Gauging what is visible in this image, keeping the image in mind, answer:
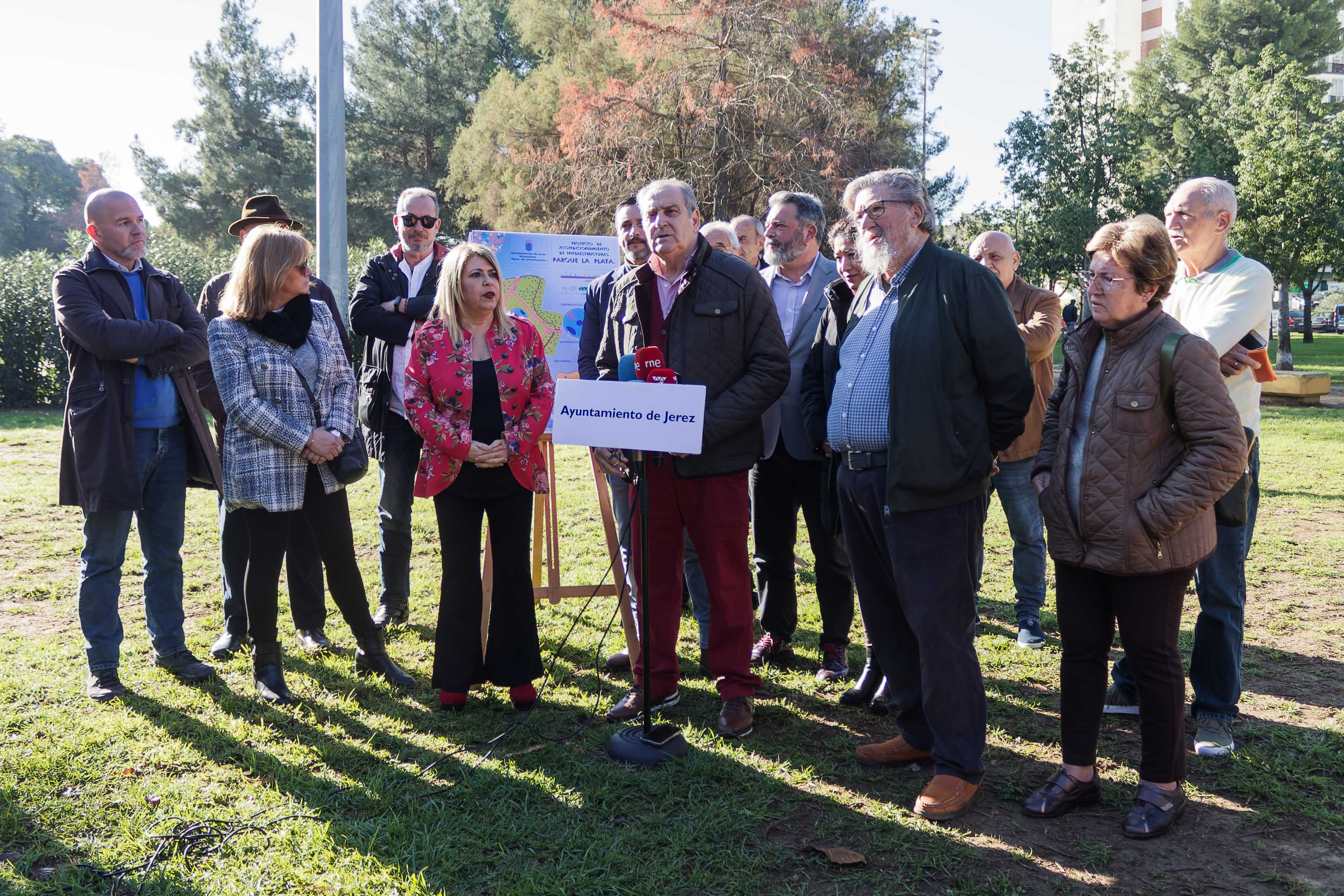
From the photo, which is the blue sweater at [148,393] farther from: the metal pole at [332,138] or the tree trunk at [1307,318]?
the tree trunk at [1307,318]

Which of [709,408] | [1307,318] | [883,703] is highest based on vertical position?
[1307,318]

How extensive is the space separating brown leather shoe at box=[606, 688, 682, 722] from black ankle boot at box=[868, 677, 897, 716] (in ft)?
3.09

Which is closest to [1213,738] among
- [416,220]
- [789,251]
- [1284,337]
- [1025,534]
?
[1025,534]

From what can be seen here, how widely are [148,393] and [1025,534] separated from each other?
4.84 meters

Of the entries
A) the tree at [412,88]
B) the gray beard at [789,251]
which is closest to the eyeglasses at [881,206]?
the gray beard at [789,251]

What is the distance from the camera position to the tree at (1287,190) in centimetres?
2159

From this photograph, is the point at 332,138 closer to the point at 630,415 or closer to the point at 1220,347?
the point at 630,415

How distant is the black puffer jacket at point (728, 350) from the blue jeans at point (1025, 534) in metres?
2.06

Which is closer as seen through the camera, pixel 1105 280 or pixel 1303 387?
pixel 1105 280

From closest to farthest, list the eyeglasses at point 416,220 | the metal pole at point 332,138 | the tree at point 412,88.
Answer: the eyeglasses at point 416,220 < the metal pole at point 332,138 < the tree at point 412,88

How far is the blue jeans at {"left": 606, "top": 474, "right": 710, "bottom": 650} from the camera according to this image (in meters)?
4.79

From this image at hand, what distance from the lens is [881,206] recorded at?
3543 mm

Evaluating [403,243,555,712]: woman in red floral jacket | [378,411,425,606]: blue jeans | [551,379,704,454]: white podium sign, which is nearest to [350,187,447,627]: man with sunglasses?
[378,411,425,606]: blue jeans

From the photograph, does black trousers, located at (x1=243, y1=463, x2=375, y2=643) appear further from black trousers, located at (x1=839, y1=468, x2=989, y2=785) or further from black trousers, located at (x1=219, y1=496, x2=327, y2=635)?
black trousers, located at (x1=839, y1=468, x2=989, y2=785)
